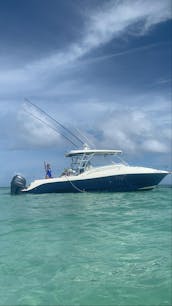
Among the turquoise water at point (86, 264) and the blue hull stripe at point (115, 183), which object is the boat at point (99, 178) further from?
the turquoise water at point (86, 264)

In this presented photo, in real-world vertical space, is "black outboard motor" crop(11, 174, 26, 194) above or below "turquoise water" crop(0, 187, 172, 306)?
above

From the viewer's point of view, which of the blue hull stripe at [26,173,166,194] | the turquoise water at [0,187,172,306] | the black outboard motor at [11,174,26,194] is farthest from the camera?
the black outboard motor at [11,174,26,194]

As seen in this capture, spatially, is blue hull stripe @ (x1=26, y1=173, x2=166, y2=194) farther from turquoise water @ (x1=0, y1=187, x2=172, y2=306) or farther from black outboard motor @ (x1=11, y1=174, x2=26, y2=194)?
turquoise water @ (x1=0, y1=187, x2=172, y2=306)

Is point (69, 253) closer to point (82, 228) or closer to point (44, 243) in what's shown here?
point (44, 243)

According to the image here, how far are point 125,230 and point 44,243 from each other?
3261mm

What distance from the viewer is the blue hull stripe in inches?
1268

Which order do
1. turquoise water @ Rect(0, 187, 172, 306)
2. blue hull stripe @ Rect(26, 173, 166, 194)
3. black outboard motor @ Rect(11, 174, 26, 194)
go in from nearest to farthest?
turquoise water @ Rect(0, 187, 172, 306) < blue hull stripe @ Rect(26, 173, 166, 194) < black outboard motor @ Rect(11, 174, 26, 194)

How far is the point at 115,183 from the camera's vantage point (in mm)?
32250

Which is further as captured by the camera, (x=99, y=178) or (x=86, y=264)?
(x=99, y=178)

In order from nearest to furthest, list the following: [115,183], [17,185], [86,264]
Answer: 1. [86,264]
2. [115,183]
3. [17,185]

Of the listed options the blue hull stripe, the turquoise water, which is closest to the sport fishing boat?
the blue hull stripe

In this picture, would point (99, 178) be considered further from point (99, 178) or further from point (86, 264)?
point (86, 264)

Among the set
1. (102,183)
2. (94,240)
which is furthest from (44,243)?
(102,183)

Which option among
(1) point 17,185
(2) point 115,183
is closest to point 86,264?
(2) point 115,183
